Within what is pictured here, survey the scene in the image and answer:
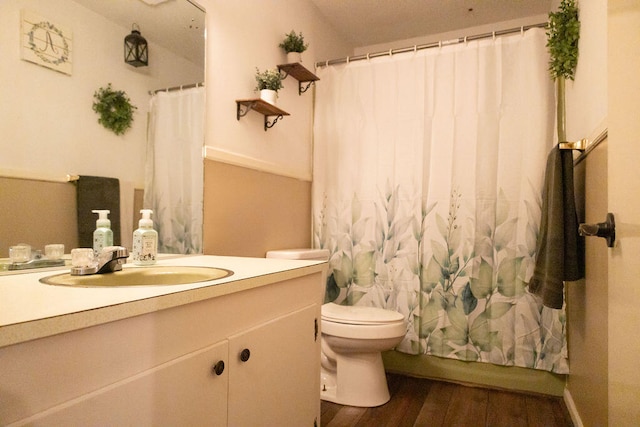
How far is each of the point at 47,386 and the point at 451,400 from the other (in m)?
2.00

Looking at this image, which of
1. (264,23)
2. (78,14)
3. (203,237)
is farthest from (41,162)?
(264,23)

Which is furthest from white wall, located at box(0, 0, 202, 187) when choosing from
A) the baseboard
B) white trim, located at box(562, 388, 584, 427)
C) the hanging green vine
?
white trim, located at box(562, 388, 584, 427)

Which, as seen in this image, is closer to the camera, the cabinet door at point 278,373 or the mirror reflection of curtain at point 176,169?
the cabinet door at point 278,373

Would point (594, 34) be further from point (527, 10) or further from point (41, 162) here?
point (41, 162)

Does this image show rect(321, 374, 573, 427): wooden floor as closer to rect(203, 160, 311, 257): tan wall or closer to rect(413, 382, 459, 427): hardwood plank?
rect(413, 382, 459, 427): hardwood plank

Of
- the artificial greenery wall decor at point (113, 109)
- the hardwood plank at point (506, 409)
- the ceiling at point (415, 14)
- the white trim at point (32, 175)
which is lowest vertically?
the hardwood plank at point (506, 409)

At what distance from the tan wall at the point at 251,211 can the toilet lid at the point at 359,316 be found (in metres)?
0.49

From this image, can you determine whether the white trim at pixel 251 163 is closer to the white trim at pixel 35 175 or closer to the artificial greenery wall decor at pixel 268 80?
the artificial greenery wall decor at pixel 268 80

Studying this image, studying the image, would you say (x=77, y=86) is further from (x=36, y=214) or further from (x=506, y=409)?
(x=506, y=409)

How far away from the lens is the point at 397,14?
2643mm

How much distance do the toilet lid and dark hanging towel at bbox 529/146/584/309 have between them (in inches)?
28.8

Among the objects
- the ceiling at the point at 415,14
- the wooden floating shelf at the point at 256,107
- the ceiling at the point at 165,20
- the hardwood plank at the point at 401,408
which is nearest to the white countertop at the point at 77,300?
the ceiling at the point at 165,20

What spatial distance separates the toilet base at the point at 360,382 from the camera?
1.93 meters

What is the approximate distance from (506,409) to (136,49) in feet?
7.75
